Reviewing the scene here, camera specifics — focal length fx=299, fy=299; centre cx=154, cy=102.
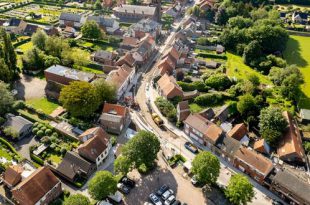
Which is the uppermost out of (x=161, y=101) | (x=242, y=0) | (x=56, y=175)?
(x=242, y=0)

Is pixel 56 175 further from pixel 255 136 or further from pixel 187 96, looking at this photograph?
pixel 255 136

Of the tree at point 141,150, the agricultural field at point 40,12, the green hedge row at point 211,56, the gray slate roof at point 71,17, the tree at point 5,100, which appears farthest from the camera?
the agricultural field at point 40,12

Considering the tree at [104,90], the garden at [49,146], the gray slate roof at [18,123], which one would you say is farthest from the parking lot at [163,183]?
the gray slate roof at [18,123]

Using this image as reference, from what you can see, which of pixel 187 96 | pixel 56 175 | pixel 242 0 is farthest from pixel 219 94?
pixel 242 0

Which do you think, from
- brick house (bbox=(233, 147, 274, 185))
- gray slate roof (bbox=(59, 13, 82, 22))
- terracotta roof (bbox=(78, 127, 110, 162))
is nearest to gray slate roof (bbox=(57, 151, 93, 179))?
terracotta roof (bbox=(78, 127, 110, 162))

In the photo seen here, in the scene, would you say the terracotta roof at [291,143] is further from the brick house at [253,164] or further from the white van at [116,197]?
the white van at [116,197]

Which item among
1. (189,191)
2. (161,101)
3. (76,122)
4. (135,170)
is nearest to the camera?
(189,191)
